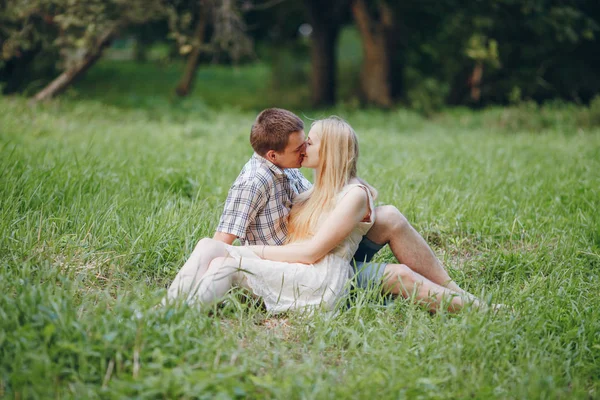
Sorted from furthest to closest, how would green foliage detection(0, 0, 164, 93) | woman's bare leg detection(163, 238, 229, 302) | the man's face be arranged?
green foliage detection(0, 0, 164, 93), the man's face, woman's bare leg detection(163, 238, 229, 302)

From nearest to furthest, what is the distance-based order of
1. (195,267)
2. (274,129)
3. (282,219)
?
(195,267)
(274,129)
(282,219)

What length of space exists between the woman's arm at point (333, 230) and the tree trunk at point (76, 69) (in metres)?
9.10

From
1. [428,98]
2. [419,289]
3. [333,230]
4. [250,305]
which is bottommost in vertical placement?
[250,305]

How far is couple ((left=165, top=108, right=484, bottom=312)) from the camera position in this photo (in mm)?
3256

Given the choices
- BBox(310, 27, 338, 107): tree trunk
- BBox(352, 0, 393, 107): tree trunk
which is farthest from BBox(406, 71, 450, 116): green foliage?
BBox(310, 27, 338, 107): tree trunk

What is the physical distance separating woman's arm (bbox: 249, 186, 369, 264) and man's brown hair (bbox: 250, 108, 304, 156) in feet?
1.82

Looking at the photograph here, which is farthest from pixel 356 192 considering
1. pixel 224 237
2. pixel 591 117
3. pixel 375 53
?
pixel 375 53

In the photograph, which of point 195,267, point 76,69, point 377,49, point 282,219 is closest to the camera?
point 195,267

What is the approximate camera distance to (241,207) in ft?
11.4

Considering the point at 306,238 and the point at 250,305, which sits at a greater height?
the point at 306,238

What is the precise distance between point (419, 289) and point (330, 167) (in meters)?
0.90

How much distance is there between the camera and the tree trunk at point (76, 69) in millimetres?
11117

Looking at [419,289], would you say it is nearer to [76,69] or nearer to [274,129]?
[274,129]

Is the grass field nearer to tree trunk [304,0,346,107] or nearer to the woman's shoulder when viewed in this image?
the woman's shoulder
